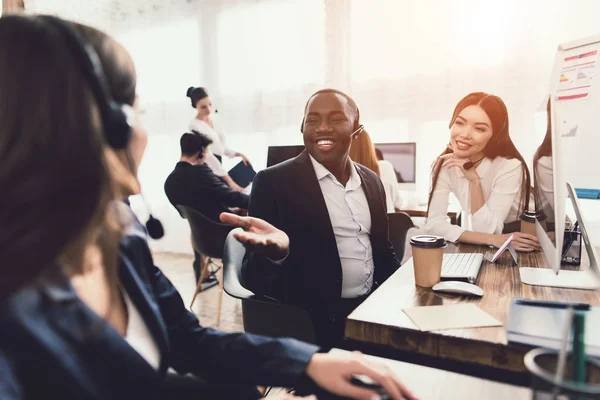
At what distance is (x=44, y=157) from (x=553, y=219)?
3.31ft

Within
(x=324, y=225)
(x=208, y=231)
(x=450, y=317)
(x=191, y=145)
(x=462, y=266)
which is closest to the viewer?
(x=450, y=317)

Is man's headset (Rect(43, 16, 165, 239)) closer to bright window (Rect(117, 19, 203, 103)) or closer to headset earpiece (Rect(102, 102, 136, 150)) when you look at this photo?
headset earpiece (Rect(102, 102, 136, 150))

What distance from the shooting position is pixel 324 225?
1.58 metres

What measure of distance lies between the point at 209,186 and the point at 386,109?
1738mm

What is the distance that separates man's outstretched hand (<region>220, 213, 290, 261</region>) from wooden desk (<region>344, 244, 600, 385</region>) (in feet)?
0.82

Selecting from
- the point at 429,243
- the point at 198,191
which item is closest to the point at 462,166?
the point at 429,243

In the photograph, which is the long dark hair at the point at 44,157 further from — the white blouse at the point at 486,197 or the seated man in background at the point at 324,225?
the white blouse at the point at 486,197

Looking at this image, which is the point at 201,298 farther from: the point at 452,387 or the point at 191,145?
the point at 452,387

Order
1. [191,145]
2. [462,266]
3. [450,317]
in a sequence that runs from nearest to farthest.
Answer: [450,317]
[462,266]
[191,145]

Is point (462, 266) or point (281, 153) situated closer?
point (462, 266)

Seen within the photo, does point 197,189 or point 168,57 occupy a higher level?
point 168,57

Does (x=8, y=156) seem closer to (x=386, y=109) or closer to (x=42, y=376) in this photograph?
(x=42, y=376)

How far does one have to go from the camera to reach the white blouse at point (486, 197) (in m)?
1.75

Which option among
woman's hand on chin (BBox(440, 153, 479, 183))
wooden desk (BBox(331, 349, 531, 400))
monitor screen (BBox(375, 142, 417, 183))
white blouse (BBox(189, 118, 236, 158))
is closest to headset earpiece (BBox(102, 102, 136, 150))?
wooden desk (BBox(331, 349, 531, 400))
